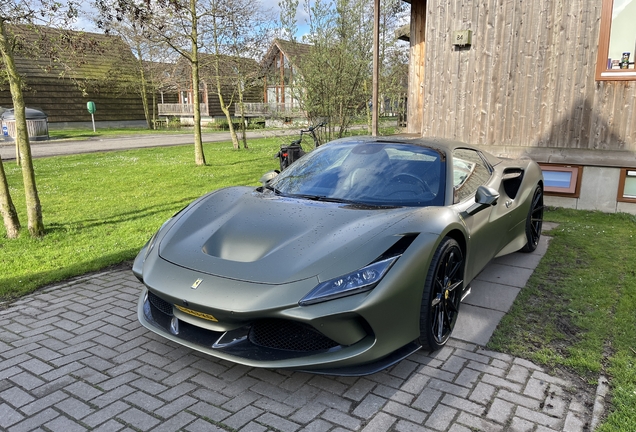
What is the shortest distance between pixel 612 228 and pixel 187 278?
5755 millimetres

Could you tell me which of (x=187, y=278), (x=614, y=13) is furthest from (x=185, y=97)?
(x=187, y=278)

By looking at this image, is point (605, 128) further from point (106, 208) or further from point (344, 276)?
point (106, 208)

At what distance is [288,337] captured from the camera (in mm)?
2586

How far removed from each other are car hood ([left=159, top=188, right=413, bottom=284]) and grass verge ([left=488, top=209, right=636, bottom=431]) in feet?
3.99

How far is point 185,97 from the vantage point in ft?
137

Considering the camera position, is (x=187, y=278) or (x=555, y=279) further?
(x=555, y=279)

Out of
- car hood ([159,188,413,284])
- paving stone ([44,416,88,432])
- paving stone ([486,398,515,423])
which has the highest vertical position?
car hood ([159,188,413,284])

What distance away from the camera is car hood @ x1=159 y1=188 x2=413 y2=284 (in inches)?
105

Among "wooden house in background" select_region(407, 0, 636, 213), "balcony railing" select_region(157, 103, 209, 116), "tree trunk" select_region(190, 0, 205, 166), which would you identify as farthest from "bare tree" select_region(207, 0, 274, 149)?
"balcony railing" select_region(157, 103, 209, 116)

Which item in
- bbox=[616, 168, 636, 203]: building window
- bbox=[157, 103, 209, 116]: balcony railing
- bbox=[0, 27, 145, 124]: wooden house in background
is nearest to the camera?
bbox=[616, 168, 636, 203]: building window

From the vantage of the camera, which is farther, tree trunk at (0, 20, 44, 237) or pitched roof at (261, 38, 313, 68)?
pitched roof at (261, 38, 313, 68)

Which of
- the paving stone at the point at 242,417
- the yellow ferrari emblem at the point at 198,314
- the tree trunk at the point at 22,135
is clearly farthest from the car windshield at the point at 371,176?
the tree trunk at the point at 22,135

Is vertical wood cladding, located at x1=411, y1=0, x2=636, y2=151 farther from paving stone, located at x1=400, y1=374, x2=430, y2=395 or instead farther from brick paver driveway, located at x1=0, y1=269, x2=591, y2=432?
paving stone, located at x1=400, y1=374, x2=430, y2=395

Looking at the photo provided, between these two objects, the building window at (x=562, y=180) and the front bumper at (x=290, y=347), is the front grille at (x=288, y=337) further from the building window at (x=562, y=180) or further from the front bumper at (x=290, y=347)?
the building window at (x=562, y=180)
